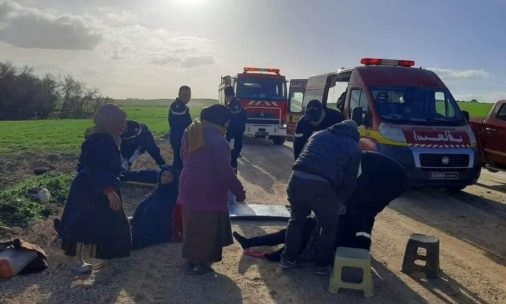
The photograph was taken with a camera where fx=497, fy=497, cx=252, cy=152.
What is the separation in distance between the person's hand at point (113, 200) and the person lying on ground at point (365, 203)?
1.85m

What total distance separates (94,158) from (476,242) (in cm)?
517

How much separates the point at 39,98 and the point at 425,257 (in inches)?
2339

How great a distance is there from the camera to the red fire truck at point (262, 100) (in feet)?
60.5

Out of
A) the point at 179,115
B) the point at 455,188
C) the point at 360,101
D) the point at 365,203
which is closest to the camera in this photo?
the point at 365,203

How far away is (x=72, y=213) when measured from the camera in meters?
5.09

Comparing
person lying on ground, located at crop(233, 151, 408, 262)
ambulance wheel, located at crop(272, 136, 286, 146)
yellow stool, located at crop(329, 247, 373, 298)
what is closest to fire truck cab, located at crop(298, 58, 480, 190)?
person lying on ground, located at crop(233, 151, 408, 262)

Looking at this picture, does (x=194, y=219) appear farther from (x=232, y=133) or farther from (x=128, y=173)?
(x=232, y=133)

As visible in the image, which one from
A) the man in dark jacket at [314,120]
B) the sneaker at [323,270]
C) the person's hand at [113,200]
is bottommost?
the sneaker at [323,270]

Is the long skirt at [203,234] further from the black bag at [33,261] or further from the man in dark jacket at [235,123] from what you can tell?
the man in dark jacket at [235,123]

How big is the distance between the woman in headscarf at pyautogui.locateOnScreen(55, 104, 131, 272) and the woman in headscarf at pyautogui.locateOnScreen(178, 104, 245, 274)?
683mm

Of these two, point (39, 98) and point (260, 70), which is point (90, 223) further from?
point (39, 98)

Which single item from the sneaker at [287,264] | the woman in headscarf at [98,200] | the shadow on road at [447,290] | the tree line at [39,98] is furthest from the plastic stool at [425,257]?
the tree line at [39,98]

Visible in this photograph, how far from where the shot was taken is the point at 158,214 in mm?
6340

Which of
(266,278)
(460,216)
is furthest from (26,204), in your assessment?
(460,216)
